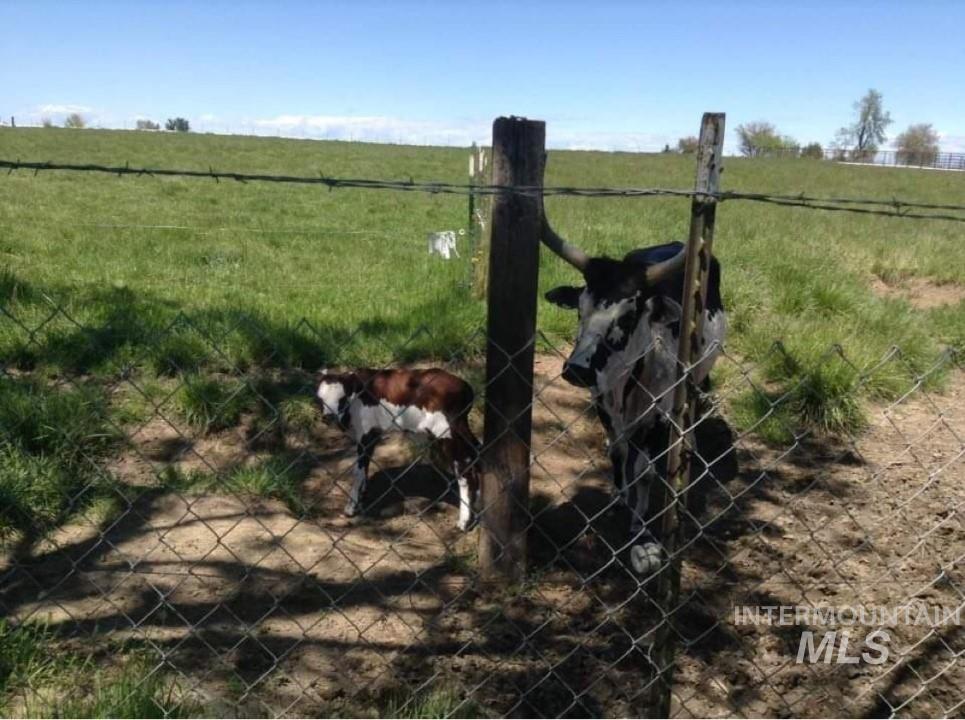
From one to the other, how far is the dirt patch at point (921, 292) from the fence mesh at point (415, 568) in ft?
12.0

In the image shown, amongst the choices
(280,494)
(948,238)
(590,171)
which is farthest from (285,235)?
(590,171)

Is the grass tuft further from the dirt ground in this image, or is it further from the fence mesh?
the dirt ground

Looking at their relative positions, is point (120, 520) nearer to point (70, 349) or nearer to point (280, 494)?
point (280, 494)

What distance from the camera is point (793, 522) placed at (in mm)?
4344

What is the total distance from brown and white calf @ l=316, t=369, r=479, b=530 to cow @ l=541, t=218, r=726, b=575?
665 mm

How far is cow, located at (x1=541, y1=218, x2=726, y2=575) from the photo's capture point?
3457mm

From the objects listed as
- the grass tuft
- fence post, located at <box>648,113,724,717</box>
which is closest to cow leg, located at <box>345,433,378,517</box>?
the grass tuft

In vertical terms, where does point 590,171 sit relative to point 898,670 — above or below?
above

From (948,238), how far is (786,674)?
1154cm

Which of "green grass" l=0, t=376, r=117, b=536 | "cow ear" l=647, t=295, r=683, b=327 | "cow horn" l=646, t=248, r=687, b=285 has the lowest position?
"green grass" l=0, t=376, r=117, b=536

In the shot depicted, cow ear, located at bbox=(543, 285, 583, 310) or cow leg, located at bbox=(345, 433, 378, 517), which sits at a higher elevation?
cow ear, located at bbox=(543, 285, 583, 310)

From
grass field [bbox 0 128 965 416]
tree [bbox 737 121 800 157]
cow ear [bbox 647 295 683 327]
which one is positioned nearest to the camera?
cow ear [bbox 647 295 683 327]

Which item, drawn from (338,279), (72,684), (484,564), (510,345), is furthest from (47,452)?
(338,279)

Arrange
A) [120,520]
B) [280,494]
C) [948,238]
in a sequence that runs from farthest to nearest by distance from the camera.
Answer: [948,238], [280,494], [120,520]
